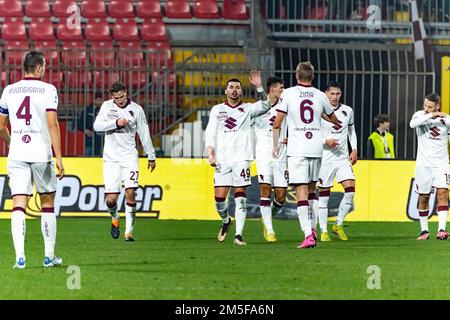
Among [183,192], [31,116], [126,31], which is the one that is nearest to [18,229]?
[31,116]

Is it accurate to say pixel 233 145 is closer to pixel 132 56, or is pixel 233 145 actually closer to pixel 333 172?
pixel 333 172

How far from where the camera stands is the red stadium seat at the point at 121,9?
2805 cm

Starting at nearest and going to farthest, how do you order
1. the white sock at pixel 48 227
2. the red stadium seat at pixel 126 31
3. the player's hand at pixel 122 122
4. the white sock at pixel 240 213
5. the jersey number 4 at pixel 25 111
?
1. the jersey number 4 at pixel 25 111
2. the white sock at pixel 48 227
3. the white sock at pixel 240 213
4. the player's hand at pixel 122 122
5. the red stadium seat at pixel 126 31

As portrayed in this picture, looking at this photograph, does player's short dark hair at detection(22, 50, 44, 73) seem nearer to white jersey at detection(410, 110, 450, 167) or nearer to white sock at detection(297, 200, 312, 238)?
white sock at detection(297, 200, 312, 238)

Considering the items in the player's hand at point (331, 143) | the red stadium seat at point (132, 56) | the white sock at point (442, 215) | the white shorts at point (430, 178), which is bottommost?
the white sock at point (442, 215)

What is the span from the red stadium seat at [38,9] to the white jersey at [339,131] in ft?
41.9

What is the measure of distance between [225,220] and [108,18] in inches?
514

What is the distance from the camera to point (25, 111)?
37.8 feet

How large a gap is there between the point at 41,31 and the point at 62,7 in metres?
0.81

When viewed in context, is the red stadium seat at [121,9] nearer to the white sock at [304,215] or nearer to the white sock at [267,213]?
the white sock at [267,213]

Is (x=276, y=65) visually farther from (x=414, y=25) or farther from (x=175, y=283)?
(x=175, y=283)

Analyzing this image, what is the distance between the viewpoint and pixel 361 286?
10.2 meters

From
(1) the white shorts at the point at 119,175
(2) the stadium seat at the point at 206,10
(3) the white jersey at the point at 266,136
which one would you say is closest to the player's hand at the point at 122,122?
(1) the white shorts at the point at 119,175
